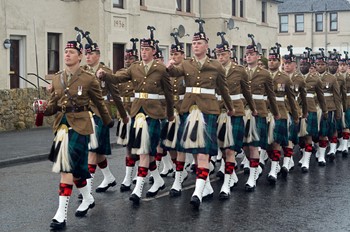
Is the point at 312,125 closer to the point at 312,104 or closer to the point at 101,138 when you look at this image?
the point at 312,104

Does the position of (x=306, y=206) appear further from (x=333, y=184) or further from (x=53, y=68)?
(x=53, y=68)

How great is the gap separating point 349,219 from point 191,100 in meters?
2.62

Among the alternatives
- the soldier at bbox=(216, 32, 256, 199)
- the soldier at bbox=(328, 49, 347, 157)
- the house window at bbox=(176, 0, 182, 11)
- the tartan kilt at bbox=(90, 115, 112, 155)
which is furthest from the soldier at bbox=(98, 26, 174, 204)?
the house window at bbox=(176, 0, 182, 11)

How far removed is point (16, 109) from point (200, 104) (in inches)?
545

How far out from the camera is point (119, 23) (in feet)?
101

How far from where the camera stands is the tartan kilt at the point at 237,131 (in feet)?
37.4

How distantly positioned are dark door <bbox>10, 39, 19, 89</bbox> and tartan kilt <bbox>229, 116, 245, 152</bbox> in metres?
16.6

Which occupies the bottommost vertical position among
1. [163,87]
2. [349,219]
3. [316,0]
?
[349,219]

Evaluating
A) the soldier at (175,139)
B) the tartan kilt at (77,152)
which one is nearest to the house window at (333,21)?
the soldier at (175,139)

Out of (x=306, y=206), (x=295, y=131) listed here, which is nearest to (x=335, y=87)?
(x=295, y=131)

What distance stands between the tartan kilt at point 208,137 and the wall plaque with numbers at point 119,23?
20.5 metres

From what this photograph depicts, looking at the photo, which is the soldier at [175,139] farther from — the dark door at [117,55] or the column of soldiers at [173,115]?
the dark door at [117,55]

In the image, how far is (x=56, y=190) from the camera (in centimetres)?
1168

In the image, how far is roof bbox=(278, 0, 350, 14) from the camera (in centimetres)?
6519
